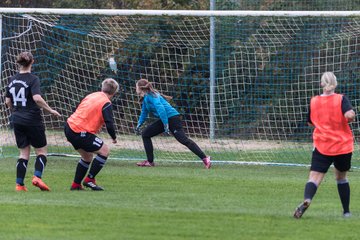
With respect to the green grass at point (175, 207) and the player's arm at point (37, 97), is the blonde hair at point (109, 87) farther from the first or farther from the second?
the green grass at point (175, 207)

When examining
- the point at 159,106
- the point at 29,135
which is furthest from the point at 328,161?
the point at 159,106

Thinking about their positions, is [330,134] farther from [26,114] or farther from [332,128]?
[26,114]

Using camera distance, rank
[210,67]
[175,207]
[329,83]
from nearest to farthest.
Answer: [329,83], [175,207], [210,67]

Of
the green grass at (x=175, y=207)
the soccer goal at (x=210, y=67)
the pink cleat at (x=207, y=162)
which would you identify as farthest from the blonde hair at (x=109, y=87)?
the soccer goal at (x=210, y=67)

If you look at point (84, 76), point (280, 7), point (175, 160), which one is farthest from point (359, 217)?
point (280, 7)

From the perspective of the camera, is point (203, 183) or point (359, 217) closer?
point (359, 217)

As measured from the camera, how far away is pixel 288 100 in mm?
19453

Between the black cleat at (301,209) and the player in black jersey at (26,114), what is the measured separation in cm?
385

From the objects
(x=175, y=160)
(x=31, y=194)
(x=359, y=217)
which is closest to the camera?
(x=359, y=217)

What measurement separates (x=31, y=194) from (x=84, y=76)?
24.4 feet

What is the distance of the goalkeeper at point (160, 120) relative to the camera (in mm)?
17328

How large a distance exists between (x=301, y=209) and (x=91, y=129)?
3.75 m

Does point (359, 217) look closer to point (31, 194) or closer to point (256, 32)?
point (31, 194)

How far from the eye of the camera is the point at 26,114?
43.8 feet
